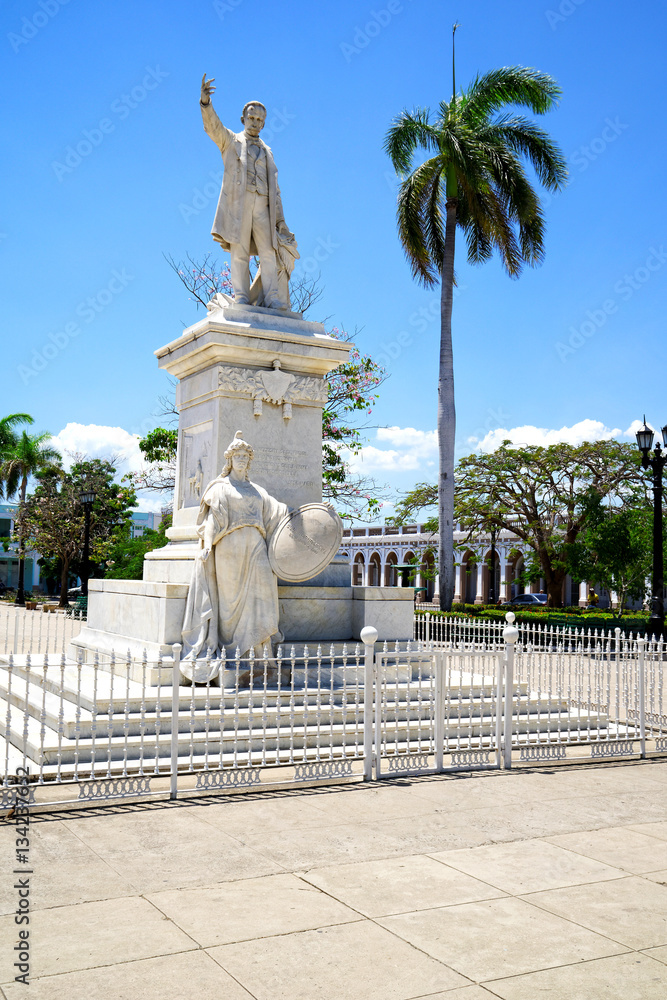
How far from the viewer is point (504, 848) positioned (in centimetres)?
540

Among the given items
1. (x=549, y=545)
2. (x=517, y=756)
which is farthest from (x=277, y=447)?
(x=549, y=545)

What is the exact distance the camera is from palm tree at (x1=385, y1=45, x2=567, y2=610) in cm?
2272

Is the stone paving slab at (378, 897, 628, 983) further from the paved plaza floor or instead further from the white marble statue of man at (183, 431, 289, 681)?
the white marble statue of man at (183, 431, 289, 681)

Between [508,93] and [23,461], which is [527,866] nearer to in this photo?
[508,93]

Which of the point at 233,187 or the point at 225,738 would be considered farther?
the point at 233,187

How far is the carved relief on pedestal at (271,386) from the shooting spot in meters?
10.4

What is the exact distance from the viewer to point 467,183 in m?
22.9

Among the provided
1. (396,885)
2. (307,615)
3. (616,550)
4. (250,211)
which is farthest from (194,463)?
(616,550)

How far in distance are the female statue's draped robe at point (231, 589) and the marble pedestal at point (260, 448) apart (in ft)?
2.87

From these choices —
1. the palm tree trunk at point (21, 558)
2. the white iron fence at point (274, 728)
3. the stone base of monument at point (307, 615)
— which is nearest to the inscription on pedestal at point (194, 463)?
the stone base of monument at point (307, 615)

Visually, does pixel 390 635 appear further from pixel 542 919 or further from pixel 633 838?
pixel 542 919

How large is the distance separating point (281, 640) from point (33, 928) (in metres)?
5.11

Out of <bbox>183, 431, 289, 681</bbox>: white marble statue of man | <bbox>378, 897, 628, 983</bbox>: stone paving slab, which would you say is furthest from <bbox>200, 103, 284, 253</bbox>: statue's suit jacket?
<bbox>378, 897, 628, 983</bbox>: stone paving slab

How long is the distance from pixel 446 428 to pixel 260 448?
12670mm
